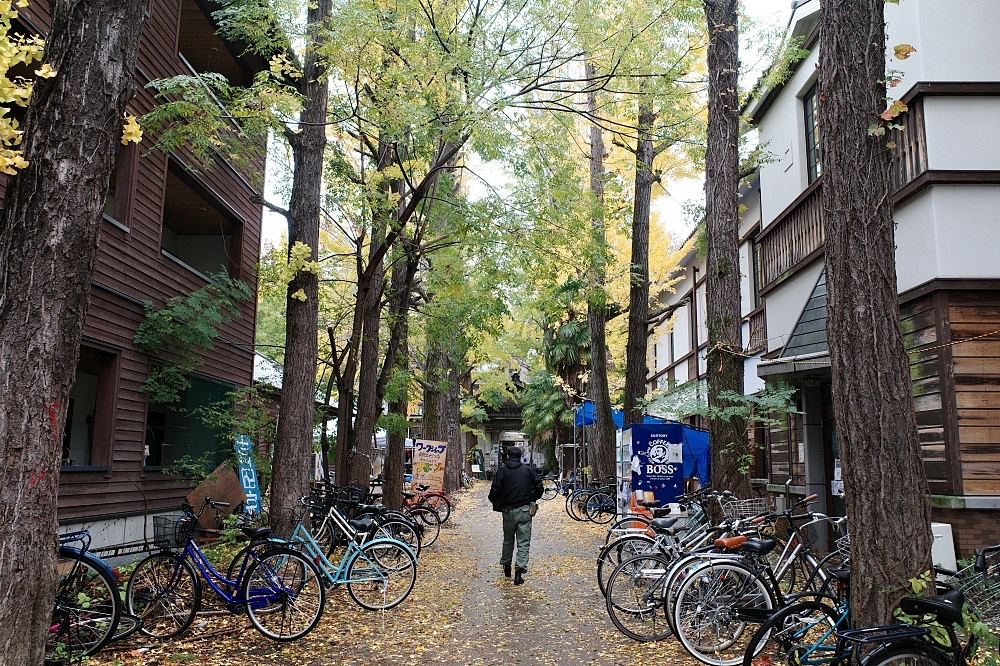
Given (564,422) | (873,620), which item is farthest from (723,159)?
(564,422)

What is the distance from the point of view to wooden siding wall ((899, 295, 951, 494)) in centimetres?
860

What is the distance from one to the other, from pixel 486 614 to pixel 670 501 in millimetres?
5582

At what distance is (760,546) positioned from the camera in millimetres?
6617

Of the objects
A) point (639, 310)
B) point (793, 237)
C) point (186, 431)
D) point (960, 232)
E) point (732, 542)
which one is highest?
point (793, 237)

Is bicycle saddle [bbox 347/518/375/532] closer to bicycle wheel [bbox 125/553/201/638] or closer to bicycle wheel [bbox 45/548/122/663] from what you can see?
bicycle wheel [bbox 125/553/201/638]

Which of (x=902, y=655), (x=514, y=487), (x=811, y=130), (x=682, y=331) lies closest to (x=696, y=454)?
(x=514, y=487)

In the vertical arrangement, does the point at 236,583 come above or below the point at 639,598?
above

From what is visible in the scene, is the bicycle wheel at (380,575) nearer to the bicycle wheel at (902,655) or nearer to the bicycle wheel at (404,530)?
the bicycle wheel at (404,530)

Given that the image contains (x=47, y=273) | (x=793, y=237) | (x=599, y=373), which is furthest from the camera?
(x=599, y=373)

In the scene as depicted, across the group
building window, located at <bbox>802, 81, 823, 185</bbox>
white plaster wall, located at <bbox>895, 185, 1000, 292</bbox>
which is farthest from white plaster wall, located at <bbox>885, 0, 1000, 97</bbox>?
building window, located at <bbox>802, 81, 823, 185</bbox>

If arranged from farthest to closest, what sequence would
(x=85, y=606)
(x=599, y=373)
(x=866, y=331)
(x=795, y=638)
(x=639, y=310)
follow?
(x=599, y=373), (x=639, y=310), (x=85, y=606), (x=795, y=638), (x=866, y=331)

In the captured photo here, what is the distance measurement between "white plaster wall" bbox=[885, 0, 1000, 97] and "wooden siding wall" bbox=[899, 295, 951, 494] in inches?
109

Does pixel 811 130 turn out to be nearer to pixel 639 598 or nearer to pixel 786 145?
pixel 786 145

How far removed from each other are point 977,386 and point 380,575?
23.3ft
